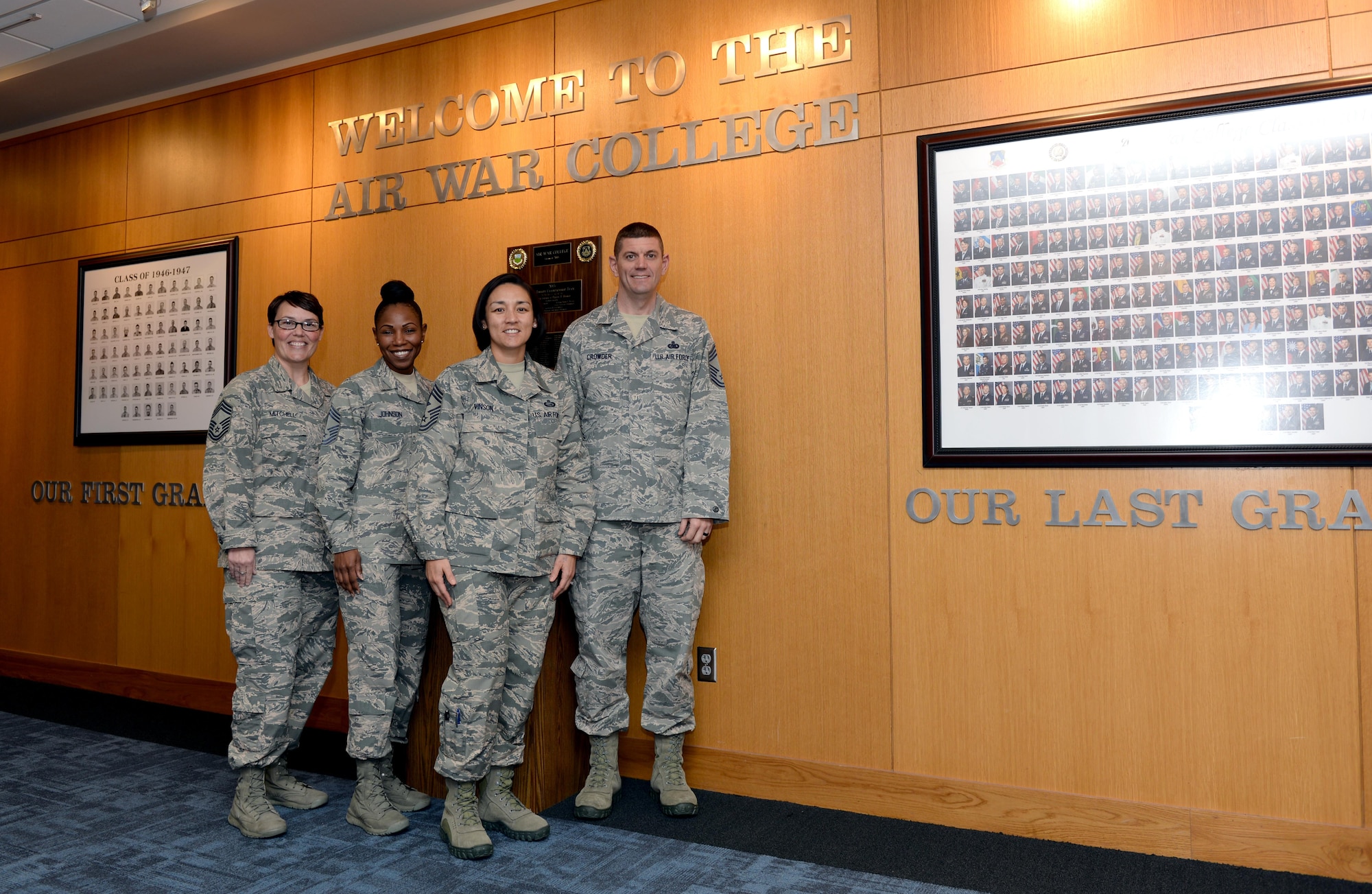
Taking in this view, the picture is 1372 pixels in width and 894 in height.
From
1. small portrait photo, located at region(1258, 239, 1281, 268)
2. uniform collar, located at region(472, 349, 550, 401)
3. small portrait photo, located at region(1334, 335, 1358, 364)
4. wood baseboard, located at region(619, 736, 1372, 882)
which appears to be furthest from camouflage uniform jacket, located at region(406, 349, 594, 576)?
small portrait photo, located at region(1334, 335, 1358, 364)

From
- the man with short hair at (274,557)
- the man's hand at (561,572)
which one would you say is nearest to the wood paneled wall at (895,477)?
the man's hand at (561,572)

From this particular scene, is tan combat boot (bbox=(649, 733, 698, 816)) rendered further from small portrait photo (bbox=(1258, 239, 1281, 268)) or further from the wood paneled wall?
small portrait photo (bbox=(1258, 239, 1281, 268))

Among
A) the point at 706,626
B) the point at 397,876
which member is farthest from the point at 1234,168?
the point at 397,876

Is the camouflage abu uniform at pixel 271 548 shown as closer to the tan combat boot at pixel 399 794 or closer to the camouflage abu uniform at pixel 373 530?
the camouflage abu uniform at pixel 373 530

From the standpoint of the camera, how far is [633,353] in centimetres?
315

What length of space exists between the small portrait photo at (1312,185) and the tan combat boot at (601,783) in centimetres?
272

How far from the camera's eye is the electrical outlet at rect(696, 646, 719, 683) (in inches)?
132

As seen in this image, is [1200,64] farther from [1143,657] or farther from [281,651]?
[281,651]

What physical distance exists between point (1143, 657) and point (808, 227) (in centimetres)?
179

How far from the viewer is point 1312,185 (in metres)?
2.59

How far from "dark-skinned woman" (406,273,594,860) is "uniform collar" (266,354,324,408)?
0.58 m

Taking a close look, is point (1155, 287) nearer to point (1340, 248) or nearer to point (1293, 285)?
point (1293, 285)

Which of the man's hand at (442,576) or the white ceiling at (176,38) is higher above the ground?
the white ceiling at (176,38)

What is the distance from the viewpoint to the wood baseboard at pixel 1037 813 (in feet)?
8.30
